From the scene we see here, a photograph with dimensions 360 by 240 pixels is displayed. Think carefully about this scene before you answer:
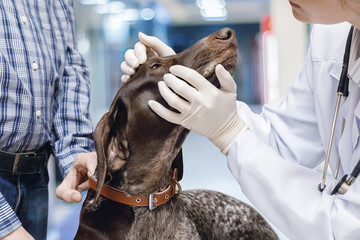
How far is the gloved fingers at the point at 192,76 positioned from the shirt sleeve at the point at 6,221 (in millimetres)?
714

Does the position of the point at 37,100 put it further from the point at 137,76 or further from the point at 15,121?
the point at 137,76

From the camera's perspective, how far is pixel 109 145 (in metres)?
1.50

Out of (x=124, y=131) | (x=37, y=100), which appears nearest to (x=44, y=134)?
(x=37, y=100)

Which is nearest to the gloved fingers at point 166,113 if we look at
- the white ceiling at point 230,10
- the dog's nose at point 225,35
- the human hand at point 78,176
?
the dog's nose at point 225,35

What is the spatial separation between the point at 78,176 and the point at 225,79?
767mm

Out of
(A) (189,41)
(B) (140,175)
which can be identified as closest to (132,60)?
(B) (140,175)

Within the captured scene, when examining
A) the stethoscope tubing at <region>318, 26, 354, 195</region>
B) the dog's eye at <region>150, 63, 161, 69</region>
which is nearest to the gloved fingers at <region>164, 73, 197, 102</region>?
the dog's eye at <region>150, 63, 161, 69</region>

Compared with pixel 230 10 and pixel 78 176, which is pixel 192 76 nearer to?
pixel 78 176

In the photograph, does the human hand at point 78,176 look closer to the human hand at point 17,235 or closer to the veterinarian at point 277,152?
the human hand at point 17,235

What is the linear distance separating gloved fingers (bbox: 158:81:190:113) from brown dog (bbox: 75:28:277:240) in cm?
9

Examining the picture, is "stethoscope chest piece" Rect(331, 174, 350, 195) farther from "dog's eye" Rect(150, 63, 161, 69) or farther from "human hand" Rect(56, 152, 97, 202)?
"human hand" Rect(56, 152, 97, 202)

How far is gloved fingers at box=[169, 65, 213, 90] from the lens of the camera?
1.34 m

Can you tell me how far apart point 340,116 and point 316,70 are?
0.25m

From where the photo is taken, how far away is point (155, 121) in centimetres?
148
